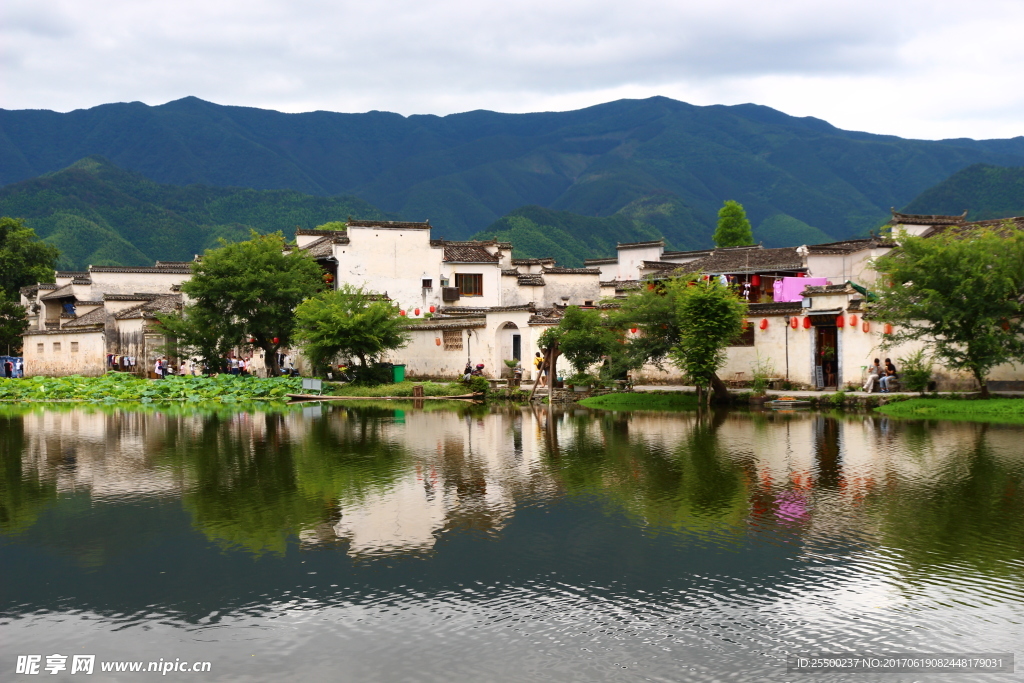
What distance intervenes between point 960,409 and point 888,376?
3.26 meters

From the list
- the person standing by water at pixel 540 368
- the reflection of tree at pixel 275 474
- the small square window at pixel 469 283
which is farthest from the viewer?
the small square window at pixel 469 283

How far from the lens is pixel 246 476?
16.0 meters

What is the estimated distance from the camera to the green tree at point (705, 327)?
29047 millimetres

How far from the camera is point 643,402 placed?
31391 millimetres

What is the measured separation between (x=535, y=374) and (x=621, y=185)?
478 ft

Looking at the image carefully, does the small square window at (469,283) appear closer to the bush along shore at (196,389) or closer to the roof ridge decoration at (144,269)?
the bush along shore at (196,389)

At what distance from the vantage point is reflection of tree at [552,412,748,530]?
12.7m

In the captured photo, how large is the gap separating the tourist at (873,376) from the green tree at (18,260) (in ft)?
163

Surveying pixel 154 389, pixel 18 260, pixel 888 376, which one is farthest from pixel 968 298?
pixel 18 260

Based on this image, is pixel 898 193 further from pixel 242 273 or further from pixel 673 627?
pixel 673 627

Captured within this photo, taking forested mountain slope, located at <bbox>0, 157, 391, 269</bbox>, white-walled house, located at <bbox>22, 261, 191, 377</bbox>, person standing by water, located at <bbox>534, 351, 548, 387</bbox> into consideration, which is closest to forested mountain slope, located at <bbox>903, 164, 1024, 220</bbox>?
forested mountain slope, located at <bbox>0, 157, 391, 269</bbox>

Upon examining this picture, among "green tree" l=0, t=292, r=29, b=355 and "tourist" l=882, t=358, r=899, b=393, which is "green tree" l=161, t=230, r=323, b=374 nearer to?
"green tree" l=0, t=292, r=29, b=355

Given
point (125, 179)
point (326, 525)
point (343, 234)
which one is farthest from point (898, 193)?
point (326, 525)

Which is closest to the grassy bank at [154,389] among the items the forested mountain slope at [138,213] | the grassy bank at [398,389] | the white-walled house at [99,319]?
the grassy bank at [398,389]
